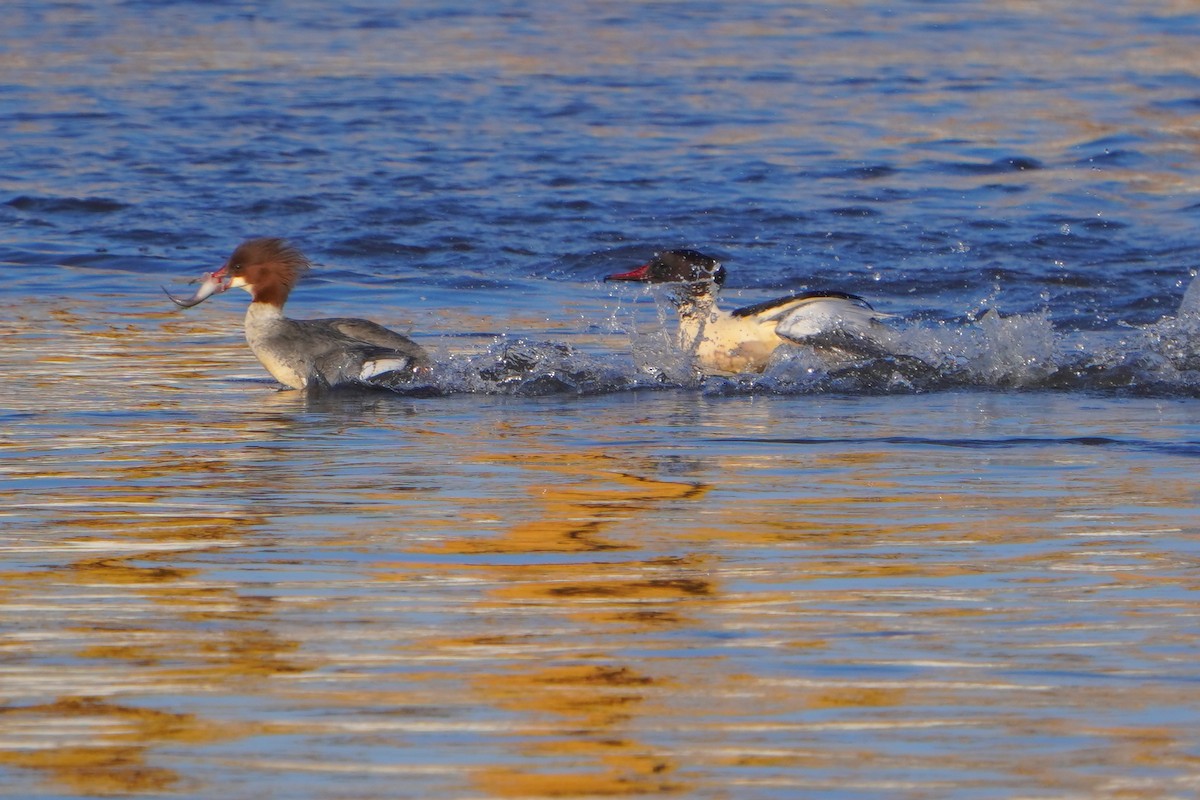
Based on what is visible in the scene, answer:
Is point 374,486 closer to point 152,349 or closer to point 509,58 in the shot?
point 152,349

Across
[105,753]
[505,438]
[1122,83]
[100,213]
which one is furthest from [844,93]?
[105,753]

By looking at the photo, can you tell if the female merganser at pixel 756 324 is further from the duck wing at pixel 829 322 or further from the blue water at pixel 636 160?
the blue water at pixel 636 160

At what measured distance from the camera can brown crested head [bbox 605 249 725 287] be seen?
9.80 metres

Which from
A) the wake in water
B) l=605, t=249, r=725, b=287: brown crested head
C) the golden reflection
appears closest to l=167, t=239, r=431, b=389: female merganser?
the wake in water

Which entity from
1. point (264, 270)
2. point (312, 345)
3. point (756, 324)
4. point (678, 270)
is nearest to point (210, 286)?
point (264, 270)

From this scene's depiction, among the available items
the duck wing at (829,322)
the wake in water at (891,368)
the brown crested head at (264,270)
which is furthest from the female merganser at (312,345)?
the duck wing at (829,322)

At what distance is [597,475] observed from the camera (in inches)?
243

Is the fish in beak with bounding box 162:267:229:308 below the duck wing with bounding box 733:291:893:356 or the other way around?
the other way around

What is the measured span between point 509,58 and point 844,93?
3928 millimetres

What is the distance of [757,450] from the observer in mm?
6664

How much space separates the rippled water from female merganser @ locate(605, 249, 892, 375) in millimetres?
238

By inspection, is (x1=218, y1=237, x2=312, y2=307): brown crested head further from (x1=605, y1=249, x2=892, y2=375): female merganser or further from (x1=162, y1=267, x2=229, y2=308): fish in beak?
(x1=605, y1=249, x2=892, y2=375): female merganser

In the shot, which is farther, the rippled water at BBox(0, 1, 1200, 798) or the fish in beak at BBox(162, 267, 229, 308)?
the fish in beak at BBox(162, 267, 229, 308)

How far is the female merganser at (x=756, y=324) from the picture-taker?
9.05 metres
